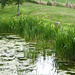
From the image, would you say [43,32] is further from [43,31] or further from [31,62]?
[31,62]

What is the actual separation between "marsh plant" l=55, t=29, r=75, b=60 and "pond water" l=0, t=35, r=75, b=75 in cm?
32

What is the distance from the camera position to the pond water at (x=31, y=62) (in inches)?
236

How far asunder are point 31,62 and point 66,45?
4.55 ft

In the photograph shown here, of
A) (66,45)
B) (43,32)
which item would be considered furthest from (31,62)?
(43,32)

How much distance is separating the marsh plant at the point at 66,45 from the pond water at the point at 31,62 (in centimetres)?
32

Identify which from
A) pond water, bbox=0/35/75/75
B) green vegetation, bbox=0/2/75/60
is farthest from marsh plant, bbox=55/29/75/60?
pond water, bbox=0/35/75/75

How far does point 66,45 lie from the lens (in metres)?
7.18

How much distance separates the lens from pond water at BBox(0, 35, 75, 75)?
5.99 metres

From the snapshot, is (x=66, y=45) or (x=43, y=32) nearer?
(x=66, y=45)

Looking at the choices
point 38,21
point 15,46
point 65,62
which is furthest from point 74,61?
point 38,21

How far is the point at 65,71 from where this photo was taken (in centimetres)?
605

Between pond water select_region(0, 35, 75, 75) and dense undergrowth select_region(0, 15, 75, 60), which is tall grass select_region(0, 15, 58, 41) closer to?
dense undergrowth select_region(0, 15, 75, 60)

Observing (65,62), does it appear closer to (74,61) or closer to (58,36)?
(74,61)

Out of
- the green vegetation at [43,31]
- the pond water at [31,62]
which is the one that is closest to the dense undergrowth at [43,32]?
the green vegetation at [43,31]
